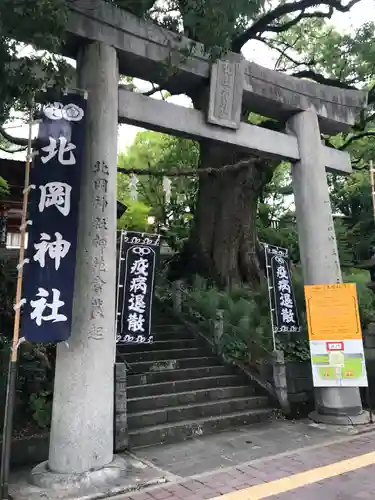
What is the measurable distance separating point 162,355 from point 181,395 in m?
1.44

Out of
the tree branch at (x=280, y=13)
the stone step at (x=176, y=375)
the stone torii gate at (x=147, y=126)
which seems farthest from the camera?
the tree branch at (x=280, y=13)

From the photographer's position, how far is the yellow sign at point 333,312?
7215 millimetres

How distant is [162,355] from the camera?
8.70 metres

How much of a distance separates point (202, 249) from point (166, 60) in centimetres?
705

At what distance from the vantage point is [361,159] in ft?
52.5

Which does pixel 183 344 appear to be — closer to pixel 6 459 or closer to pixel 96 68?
pixel 6 459

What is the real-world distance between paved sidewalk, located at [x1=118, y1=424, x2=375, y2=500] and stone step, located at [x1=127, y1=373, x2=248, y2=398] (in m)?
1.32

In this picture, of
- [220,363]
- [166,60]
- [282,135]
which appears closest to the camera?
[166,60]

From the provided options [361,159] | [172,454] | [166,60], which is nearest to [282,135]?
[166,60]

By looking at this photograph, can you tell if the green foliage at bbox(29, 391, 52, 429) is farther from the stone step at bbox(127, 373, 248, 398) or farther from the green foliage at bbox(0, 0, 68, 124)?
the green foliage at bbox(0, 0, 68, 124)

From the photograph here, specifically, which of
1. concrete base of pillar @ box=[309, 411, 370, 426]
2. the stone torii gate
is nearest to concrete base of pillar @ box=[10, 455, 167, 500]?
the stone torii gate

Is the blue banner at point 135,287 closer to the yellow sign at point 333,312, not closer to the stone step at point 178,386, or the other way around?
the stone step at point 178,386

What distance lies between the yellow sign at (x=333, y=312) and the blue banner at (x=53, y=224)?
4279mm

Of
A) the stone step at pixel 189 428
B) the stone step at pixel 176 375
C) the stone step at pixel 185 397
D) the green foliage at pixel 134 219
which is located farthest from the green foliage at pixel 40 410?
the green foliage at pixel 134 219
